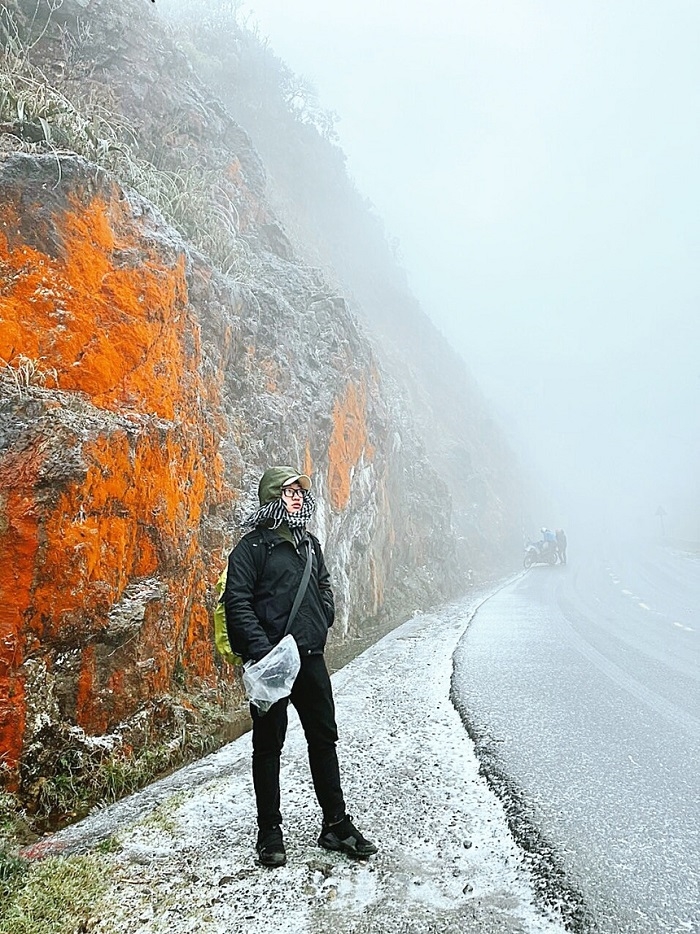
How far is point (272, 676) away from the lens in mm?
3309

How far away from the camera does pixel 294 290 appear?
Answer: 13.3 meters

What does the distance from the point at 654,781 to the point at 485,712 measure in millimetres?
1806

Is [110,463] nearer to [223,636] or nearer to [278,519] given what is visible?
[278,519]

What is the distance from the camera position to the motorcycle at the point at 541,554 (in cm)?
2920

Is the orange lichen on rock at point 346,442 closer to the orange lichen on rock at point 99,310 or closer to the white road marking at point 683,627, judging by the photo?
the orange lichen on rock at point 99,310

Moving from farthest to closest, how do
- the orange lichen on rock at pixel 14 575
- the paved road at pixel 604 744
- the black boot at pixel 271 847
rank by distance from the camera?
the orange lichen on rock at pixel 14 575 < the black boot at pixel 271 847 < the paved road at pixel 604 744

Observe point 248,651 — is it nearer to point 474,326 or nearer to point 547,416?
point 547,416

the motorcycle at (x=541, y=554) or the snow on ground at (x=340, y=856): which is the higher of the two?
the snow on ground at (x=340, y=856)

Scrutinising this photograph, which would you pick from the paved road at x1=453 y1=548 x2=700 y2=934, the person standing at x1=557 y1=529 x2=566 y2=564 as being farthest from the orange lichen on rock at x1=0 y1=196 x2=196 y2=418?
the person standing at x1=557 y1=529 x2=566 y2=564

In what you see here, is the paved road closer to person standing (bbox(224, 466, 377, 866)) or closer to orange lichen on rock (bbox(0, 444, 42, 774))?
person standing (bbox(224, 466, 377, 866))

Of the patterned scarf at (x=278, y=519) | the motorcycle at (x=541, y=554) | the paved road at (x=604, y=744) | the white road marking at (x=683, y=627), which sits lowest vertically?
the motorcycle at (x=541, y=554)

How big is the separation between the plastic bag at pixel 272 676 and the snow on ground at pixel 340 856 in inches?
32.5

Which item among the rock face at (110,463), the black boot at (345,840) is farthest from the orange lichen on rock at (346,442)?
the black boot at (345,840)

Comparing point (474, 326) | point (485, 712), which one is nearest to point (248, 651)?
point (485, 712)
